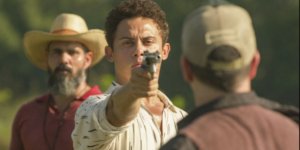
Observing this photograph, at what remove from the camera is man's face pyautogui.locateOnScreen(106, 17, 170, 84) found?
→ 4.58m

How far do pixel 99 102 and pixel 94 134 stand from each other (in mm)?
196

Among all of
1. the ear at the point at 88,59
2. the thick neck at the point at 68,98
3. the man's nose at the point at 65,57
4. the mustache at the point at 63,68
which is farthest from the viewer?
the ear at the point at 88,59

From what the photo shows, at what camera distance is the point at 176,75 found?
29922mm

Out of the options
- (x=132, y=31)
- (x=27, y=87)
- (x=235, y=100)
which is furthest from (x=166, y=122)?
(x=27, y=87)

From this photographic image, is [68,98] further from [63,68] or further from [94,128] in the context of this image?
[94,128]

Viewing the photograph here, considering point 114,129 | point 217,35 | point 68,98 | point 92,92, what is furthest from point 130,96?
point 68,98

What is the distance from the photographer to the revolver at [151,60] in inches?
141

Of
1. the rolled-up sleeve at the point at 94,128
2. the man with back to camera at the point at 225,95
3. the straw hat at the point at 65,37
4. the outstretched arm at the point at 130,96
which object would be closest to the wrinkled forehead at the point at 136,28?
the rolled-up sleeve at the point at 94,128

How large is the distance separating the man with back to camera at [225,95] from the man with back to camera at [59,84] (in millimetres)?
3512

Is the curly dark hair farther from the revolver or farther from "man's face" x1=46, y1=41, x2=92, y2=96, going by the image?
"man's face" x1=46, y1=41, x2=92, y2=96

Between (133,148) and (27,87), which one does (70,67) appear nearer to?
(133,148)

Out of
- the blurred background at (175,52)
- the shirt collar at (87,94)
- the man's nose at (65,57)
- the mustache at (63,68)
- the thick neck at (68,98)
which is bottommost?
the blurred background at (175,52)

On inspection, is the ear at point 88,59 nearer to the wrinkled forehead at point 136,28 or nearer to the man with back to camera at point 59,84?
the man with back to camera at point 59,84

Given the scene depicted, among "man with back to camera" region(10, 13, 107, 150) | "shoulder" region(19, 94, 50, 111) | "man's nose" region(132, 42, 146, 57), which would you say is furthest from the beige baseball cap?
"shoulder" region(19, 94, 50, 111)
